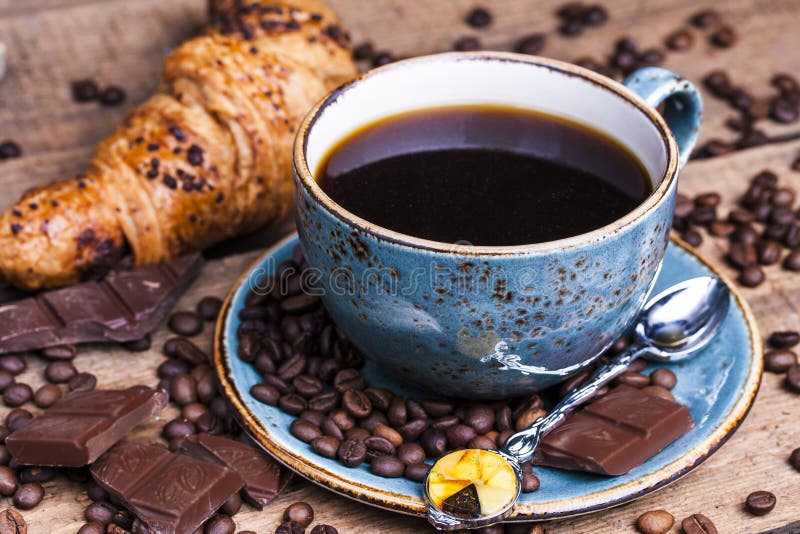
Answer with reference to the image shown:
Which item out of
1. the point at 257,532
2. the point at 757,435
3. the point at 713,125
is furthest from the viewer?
the point at 713,125

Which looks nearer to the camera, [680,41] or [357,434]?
[357,434]

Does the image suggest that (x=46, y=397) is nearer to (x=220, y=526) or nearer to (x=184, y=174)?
(x=220, y=526)

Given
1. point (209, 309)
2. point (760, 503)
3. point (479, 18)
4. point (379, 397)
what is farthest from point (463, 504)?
point (479, 18)

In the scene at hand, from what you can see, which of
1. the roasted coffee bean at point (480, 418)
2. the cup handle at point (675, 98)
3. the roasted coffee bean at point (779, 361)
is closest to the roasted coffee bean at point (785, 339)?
the roasted coffee bean at point (779, 361)

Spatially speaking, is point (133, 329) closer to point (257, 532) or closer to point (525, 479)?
point (257, 532)

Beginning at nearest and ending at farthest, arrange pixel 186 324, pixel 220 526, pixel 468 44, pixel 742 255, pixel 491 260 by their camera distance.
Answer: pixel 491 260 → pixel 220 526 → pixel 186 324 → pixel 742 255 → pixel 468 44

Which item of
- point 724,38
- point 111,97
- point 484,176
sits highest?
point 484,176

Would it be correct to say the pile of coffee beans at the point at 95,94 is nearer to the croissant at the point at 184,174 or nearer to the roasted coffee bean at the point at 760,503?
the croissant at the point at 184,174

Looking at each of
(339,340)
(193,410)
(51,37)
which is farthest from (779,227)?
(51,37)
